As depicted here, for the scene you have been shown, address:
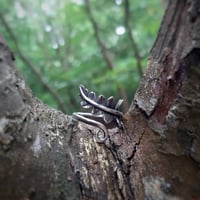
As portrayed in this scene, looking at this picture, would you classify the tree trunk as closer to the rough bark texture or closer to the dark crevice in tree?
the rough bark texture

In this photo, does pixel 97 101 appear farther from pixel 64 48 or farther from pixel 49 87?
pixel 64 48

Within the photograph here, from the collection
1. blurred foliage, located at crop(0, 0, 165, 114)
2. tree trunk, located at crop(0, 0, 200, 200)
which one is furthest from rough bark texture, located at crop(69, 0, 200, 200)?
blurred foliage, located at crop(0, 0, 165, 114)

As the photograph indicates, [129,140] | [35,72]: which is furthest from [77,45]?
[129,140]

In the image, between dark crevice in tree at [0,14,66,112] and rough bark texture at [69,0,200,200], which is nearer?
rough bark texture at [69,0,200,200]

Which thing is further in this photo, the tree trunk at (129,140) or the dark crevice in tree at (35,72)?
the dark crevice in tree at (35,72)

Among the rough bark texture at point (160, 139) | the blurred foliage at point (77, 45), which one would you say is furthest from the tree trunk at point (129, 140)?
the blurred foliage at point (77, 45)

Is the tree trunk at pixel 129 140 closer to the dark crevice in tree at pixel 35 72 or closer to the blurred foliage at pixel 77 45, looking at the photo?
the blurred foliage at pixel 77 45

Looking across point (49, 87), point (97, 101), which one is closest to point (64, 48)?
point (49, 87)
